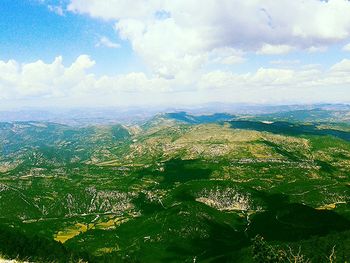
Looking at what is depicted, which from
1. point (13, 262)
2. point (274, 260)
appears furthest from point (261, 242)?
point (13, 262)

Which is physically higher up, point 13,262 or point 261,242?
point 13,262

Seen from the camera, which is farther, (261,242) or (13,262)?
(261,242)

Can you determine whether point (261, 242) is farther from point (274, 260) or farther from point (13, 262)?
point (13, 262)

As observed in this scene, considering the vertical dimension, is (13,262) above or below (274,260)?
above

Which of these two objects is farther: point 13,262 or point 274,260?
point 274,260
